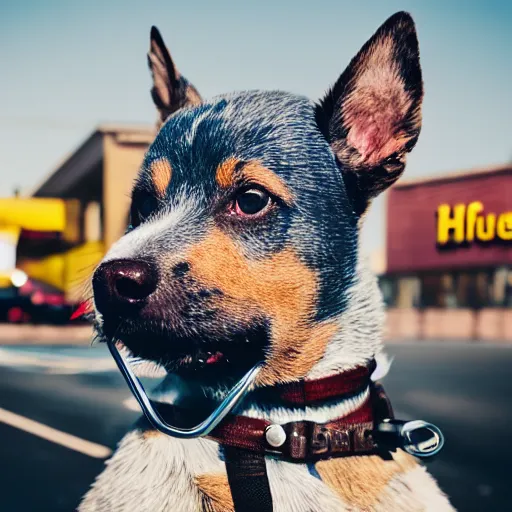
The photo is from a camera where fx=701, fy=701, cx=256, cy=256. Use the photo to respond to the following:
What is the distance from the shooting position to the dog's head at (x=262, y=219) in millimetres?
1494

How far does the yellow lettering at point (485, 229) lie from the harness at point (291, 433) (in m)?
1.52

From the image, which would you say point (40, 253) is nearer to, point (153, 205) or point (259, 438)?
point (153, 205)

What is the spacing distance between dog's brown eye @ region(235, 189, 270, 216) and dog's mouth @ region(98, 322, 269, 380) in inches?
10.0

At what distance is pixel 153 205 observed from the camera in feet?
5.54

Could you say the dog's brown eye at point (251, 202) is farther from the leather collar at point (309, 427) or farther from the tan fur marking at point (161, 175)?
the leather collar at point (309, 427)

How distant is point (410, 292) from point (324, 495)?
154 inches

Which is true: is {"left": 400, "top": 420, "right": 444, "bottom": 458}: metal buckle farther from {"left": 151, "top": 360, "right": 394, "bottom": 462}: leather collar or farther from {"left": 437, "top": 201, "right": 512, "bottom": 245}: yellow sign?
{"left": 437, "top": 201, "right": 512, "bottom": 245}: yellow sign

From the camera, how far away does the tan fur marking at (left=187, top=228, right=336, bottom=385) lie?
1.51m

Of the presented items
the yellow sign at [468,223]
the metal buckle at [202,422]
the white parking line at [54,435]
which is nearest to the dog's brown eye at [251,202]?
the metal buckle at [202,422]

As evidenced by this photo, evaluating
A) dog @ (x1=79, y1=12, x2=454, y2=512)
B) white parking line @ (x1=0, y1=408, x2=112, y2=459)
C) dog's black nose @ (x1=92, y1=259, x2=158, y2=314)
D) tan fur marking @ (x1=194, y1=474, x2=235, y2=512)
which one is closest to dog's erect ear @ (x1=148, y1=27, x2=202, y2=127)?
dog @ (x1=79, y1=12, x2=454, y2=512)

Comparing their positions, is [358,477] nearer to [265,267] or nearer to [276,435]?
[276,435]

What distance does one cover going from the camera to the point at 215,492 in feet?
5.38

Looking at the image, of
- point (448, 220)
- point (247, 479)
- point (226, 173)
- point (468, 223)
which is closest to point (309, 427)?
point (247, 479)

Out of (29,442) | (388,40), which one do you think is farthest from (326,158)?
(29,442)
